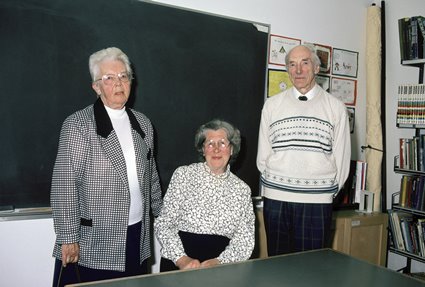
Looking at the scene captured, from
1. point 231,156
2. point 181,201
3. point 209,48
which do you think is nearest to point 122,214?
point 181,201

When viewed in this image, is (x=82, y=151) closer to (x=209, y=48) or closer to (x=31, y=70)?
(x=31, y=70)

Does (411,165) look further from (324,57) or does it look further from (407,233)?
(324,57)

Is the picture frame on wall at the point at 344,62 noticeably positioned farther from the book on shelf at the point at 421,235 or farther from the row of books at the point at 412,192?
the book on shelf at the point at 421,235

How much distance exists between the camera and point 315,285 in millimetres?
1360

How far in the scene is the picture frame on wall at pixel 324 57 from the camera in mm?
3219

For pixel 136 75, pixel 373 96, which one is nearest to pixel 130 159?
pixel 136 75

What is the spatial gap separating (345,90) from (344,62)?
246 mm

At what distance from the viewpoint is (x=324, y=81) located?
3266mm

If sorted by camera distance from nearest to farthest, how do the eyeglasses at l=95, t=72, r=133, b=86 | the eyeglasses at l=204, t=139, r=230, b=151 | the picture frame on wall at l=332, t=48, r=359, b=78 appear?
the eyeglasses at l=95, t=72, r=133, b=86 < the eyeglasses at l=204, t=139, r=230, b=151 < the picture frame on wall at l=332, t=48, r=359, b=78

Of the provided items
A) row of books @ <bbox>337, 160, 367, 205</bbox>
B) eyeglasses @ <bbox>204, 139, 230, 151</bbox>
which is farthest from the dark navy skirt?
row of books @ <bbox>337, 160, 367, 205</bbox>

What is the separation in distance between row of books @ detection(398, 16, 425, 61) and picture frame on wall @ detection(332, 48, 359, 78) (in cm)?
41

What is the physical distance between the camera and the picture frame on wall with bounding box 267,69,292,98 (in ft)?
9.59

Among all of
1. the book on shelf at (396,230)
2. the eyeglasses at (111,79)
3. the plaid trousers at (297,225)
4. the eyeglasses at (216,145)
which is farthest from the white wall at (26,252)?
the book on shelf at (396,230)

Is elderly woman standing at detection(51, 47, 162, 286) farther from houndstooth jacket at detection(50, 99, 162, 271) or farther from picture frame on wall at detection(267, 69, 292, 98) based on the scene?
picture frame on wall at detection(267, 69, 292, 98)
